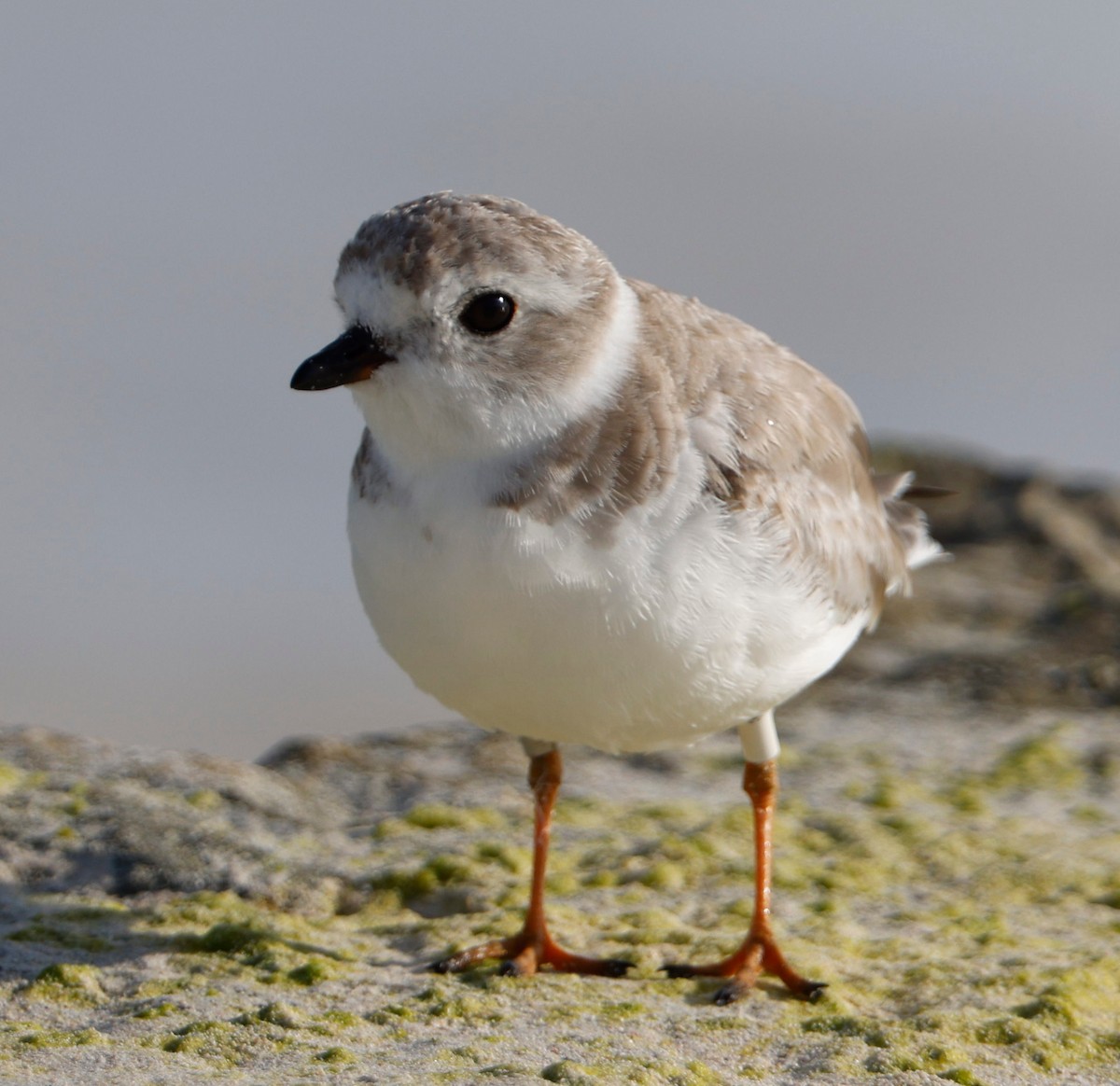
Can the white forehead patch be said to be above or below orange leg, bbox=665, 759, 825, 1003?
above

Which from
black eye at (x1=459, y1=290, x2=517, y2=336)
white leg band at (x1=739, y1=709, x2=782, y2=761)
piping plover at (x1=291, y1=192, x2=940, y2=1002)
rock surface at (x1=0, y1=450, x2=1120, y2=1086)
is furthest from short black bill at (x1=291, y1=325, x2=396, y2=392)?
white leg band at (x1=739, y1=709, x2=782, y2=761)

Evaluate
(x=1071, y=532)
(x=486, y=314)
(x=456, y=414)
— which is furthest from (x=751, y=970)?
(x=1071, y=532)

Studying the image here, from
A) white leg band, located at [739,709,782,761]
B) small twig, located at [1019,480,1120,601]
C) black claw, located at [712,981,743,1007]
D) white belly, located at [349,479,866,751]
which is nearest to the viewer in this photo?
white belly, located at [349,479,866,751]

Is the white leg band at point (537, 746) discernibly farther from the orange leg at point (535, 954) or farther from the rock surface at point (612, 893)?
the rock surface at point (612, 893)

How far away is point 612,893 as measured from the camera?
5039 millimetres

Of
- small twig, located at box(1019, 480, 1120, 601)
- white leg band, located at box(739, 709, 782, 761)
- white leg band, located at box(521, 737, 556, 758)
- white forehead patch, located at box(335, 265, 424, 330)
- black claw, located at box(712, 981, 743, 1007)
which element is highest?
small twig, located at box(1019, 480, 1120, 601)

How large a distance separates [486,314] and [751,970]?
77.0 inches

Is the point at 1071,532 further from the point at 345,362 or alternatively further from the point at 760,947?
the point at 345,362

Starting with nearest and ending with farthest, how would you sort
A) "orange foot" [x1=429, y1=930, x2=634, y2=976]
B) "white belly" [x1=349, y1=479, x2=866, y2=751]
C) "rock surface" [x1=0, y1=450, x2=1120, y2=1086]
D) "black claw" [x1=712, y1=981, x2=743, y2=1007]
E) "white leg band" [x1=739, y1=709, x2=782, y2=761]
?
"rock surface" [x1=0, y1=450, x2=1120, y2=1086] < "white belly" [x1=349, y1=479, x2=866, y2=751] < "black claw" [x1=712, y1=981, x2=743, y2=1007] < "orange foot" [x1=429, y1=930, x2=634, y2=976] < "white leg band" [x1=739, y1=709, x2=782, y2=761]

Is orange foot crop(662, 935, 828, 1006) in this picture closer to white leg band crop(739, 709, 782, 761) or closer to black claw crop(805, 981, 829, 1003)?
black claw crop(805, 981, 829, 1003)

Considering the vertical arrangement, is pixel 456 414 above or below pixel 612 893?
above

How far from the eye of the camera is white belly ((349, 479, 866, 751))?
3.90 metres

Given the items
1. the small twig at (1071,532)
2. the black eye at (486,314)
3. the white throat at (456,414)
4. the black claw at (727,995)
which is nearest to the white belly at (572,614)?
the white throat at (456,414)

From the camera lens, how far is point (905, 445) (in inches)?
360
